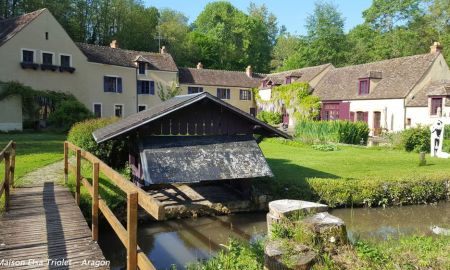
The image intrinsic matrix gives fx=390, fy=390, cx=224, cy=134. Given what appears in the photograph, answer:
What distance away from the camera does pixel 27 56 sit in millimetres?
29484

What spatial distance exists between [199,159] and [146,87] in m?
28.7

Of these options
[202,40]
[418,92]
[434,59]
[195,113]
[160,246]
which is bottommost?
[160,246]

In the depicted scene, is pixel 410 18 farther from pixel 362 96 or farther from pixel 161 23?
pixel 161 23

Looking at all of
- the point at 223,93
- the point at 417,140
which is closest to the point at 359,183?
the point at 417,140

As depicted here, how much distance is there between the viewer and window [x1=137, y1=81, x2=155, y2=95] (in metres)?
37.8

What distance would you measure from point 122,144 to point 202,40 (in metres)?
46.4

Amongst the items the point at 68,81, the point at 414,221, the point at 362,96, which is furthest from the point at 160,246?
the point at 362,96

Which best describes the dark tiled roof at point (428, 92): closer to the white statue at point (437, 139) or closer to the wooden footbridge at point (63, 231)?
the white statue at point (437, 139)

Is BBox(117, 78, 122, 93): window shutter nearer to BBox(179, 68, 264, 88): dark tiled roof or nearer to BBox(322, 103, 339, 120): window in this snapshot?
BBox(179, 68, 264, 88): dark tiled roof

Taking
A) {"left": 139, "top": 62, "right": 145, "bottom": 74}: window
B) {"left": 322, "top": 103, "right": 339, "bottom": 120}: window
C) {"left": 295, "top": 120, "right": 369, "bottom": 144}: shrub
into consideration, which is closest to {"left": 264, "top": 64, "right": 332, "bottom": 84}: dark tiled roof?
{"left": 322, "top": 103, "right": 339, "bottom": 120}: window

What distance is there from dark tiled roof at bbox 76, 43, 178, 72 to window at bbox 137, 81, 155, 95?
1608 mm

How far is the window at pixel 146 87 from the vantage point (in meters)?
37.8

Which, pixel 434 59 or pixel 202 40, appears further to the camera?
pixel 202 40

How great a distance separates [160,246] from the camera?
957 cm
